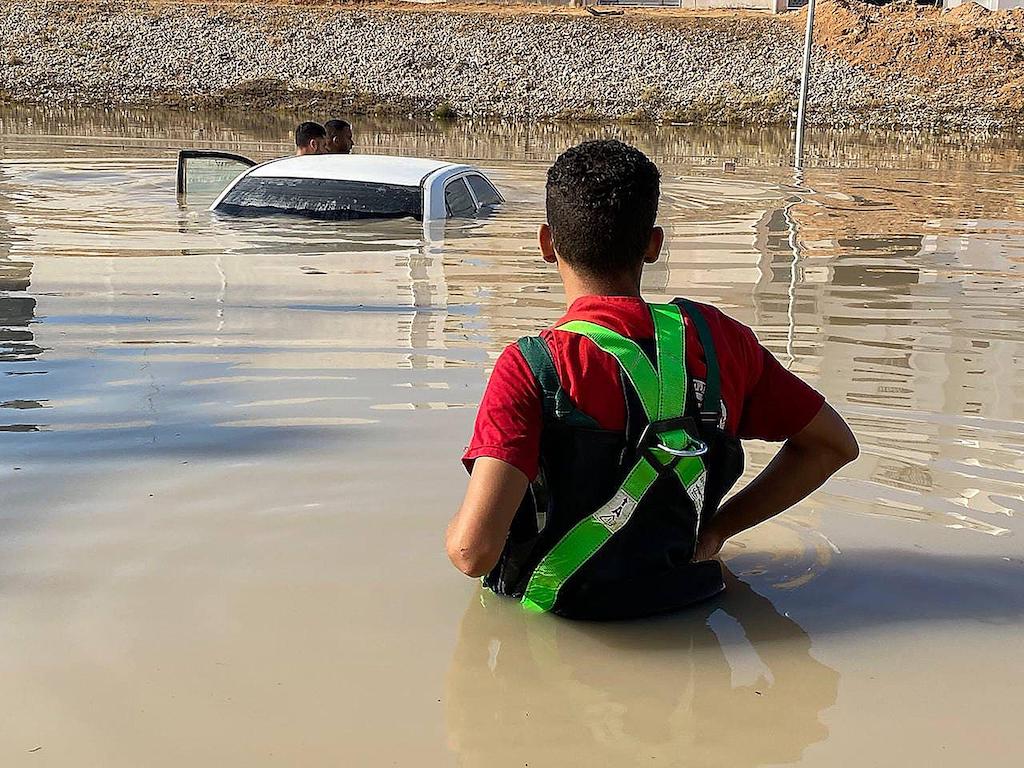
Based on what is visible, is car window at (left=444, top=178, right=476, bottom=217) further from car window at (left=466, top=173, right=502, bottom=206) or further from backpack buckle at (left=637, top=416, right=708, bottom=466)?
backpack buckle at (left=637, top=416, right=708, bottom=466)

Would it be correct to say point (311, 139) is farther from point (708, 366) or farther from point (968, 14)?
point (968, 14)

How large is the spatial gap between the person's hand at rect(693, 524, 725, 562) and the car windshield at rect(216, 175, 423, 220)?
326 inches

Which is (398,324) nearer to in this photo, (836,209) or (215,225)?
(215,225)

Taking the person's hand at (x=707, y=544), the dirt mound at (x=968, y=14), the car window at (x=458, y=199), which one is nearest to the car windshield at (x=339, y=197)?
the car window at (x=458, y=199)

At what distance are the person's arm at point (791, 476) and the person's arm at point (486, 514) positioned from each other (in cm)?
75

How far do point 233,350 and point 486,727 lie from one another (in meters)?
4.47

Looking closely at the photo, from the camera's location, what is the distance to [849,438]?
3619 millimetres

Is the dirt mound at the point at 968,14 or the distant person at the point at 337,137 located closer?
the distant person at the point at 337,137

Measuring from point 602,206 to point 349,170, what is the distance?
871 centimetres

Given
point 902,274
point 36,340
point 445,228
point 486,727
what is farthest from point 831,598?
point 445,228

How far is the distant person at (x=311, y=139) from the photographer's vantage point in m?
12.6

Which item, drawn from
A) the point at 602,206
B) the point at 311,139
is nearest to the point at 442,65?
the point at 311,139

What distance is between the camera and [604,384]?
125 inches

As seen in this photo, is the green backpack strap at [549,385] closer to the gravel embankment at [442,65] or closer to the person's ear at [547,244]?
the person's ear at [547,244]
